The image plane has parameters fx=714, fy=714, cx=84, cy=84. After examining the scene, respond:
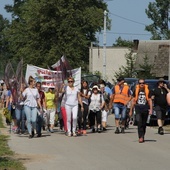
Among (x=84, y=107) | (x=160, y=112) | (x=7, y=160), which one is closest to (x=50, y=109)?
(x=84, y=107)

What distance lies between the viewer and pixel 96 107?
23.1 meters

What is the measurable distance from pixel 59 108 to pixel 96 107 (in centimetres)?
127

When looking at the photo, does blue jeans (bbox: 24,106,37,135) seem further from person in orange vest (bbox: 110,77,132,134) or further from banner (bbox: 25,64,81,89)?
banner (bbox: 25,64,81,89)

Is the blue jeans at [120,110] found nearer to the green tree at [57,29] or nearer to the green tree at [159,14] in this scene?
the green tree at [57,29]

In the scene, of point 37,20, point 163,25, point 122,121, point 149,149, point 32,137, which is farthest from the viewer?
point 163,25

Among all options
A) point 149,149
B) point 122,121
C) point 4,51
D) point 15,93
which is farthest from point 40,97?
point 4,51

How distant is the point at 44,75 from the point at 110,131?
335 centimetres

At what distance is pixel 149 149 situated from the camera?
17141 millimetres

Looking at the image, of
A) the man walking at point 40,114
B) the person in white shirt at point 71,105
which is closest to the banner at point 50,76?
the man walking at point 40,114

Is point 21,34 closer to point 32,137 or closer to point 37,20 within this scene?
point 37,20

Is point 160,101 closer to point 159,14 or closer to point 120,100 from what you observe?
point 120,100

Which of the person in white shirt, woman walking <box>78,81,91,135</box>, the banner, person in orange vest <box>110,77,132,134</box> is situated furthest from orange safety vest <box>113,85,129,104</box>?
the banner

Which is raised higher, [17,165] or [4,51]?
[4,51]

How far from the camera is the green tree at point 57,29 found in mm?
65438
